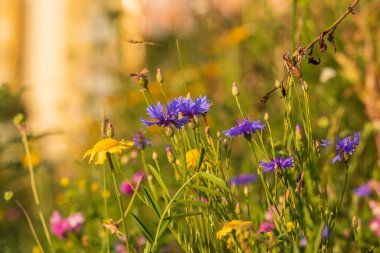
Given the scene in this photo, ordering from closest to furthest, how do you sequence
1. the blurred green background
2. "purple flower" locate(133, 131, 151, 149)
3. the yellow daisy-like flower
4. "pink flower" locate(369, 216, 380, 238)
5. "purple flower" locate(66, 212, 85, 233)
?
the yellow daisy-like flower → "purple flower" locate(133, 131, 151, 149) → "pink flower" locate(369, 216, 380, 238) → "purple flower" locate(66, 212, 85, 233) → the blurred green background

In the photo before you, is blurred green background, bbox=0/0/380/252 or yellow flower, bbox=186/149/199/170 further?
blurred green background, bbox=0/0/380/252

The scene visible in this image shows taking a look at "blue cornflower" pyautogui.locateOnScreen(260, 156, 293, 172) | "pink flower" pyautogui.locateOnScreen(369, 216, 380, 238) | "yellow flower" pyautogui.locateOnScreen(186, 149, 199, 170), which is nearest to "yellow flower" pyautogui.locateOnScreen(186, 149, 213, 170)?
"yellow flower" pyautogui.locateOnScreen(186, 149, 199, 170)

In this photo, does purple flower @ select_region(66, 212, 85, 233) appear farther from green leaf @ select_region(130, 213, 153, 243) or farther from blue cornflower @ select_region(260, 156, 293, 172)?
blue cornflower @ select_region(260, 156, 293, 172)

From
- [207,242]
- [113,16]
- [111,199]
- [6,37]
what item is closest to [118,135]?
[113,16]

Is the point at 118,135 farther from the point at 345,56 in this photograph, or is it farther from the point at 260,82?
the point at 345,56

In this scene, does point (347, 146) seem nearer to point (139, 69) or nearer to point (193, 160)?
point (193, 160)

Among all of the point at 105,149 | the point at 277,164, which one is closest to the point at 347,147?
the point at 277,164

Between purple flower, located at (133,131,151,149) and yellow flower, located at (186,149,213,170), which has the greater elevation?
purple flower, located at (133,131,151,149)

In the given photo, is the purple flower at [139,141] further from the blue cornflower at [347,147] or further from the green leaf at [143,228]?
the blue cornflower at [347,147]

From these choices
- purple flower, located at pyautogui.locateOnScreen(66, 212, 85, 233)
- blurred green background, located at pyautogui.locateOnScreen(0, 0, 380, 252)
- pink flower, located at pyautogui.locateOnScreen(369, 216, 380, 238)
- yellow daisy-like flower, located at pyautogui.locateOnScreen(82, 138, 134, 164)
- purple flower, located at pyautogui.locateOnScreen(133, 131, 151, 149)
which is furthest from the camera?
blurred green background, located at pyautogui.locateOnScreen(0, 0, 380, 252)

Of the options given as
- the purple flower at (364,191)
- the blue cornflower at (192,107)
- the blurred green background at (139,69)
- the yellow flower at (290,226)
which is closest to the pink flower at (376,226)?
the purple flower at (364,191)

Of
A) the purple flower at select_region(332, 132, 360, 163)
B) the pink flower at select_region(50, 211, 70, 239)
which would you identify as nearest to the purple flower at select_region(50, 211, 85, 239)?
the pink flower at select_region(50, 211, 70, 239)

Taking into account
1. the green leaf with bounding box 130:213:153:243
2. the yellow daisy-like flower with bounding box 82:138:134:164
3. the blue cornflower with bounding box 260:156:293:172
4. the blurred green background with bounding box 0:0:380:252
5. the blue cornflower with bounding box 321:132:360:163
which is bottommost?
the green leaf with bounding box 130:213:153:243

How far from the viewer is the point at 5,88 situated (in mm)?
1636
